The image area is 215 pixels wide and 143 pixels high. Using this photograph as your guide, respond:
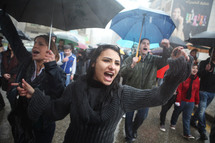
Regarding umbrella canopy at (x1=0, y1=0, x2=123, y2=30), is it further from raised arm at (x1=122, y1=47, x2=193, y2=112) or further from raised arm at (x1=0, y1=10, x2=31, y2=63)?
raised arm at (x1=122, y1=47, x2=193, y2=112)

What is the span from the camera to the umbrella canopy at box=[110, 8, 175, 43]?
2.95m

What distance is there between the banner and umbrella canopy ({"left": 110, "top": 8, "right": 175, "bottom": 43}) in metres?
26.0

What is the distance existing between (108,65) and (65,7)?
50.4 inches

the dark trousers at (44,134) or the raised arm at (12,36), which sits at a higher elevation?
Result: the raised arm at (12,36)

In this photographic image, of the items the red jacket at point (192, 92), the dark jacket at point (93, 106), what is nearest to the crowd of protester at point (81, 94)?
the dark jacket at point (93, 106)

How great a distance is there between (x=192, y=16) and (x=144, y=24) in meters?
28.3

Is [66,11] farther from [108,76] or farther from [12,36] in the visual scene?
[108,76]

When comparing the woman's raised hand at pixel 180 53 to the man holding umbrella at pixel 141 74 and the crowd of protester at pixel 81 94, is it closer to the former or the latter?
the crowd of protester at pixel 81 94

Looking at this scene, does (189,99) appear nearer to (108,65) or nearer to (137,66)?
(137,66)

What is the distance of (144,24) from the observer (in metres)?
3.35

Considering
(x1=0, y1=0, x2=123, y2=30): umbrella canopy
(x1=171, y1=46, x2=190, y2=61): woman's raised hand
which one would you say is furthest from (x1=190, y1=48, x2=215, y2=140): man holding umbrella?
(x1=171, y1=46, x2=190, y2=61): woman's raised hand

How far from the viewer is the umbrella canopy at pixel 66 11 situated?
6.38 feet

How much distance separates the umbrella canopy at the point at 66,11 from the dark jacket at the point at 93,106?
1078 millimetres

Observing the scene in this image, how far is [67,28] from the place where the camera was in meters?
2.45
